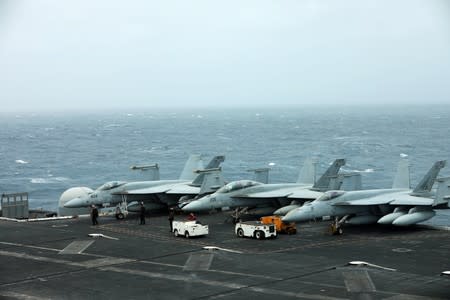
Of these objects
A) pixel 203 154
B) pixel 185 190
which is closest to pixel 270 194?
pixel 185 190

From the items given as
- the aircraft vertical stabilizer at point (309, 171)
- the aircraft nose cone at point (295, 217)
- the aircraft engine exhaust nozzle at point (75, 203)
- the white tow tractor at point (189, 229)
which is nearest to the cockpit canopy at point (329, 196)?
the aircraft nose cone at point (295, 217)

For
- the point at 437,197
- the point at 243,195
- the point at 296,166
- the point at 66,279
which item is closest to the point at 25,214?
the point at 243,195

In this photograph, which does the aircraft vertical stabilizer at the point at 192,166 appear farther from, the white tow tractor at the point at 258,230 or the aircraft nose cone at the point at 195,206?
the white tow tractor at the point at 258,230

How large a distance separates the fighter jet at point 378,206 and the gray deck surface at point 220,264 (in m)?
0.90

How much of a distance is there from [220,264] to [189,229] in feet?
25.6

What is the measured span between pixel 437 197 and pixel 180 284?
19.0m

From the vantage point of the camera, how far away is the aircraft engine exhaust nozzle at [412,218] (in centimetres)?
4091

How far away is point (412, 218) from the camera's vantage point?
4144 centimetres

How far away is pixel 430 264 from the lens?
103 ft

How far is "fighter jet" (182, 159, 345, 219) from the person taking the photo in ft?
153

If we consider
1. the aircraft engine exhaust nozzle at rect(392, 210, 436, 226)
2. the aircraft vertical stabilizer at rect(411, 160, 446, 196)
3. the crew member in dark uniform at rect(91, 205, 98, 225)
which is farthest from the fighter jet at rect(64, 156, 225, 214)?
the aircraft engine exhaust nozzle at rect(392, 210, 436, 226)

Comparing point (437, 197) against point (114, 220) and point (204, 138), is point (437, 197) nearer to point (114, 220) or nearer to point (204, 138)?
point (114, 220)

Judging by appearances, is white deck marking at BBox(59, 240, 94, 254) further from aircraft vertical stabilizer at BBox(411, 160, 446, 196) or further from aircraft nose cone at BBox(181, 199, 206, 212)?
aircraft vertical stabilizer at BBox(411, 160, 446, 196)

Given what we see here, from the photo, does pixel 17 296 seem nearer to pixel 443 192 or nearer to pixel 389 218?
pixel 389 218
